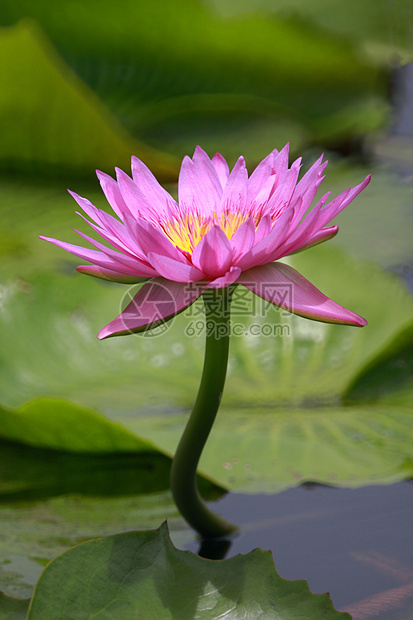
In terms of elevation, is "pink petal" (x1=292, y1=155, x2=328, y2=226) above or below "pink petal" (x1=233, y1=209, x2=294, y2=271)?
above

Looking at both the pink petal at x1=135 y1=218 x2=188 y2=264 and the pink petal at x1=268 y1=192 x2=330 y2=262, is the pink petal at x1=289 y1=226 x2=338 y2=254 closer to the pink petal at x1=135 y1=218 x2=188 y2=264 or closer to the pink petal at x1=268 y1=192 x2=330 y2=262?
the pink petal at x1=268 y1=192 x2=330 y2=262

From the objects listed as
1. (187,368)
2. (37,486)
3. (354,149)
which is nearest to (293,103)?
(354,149)

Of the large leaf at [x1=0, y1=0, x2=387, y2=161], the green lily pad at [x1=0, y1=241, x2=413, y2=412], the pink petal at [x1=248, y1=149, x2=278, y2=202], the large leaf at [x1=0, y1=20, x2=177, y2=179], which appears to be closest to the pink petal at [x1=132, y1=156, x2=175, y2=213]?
the pink petal at [x1=248, y1=149, x2=278, y2=202]

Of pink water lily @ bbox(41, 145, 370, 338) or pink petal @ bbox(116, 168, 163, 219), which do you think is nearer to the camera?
pink water lily @ bbox(41, 145, 370, 338)

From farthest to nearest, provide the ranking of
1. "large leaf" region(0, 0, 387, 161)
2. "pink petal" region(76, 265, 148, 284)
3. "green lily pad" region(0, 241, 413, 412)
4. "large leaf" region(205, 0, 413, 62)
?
"large leaf" region(205, 0, 413, 62), "large leaf" region(0, 0, 387, 161), "green lily pad" region(0, 241, 413, 412), "pink petal" region(76, 265, 148, 284)

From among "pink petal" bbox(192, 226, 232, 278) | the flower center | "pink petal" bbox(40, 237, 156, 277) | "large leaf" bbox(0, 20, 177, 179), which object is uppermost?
"large leaf" bbox(0, 20, 177, 179)

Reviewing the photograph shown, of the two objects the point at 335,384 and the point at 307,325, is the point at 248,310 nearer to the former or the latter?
the point at 307,325

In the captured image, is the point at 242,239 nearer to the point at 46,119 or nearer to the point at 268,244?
the point at 268,244

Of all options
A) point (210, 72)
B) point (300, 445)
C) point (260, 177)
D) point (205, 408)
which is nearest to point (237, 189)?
point (260, 177)
